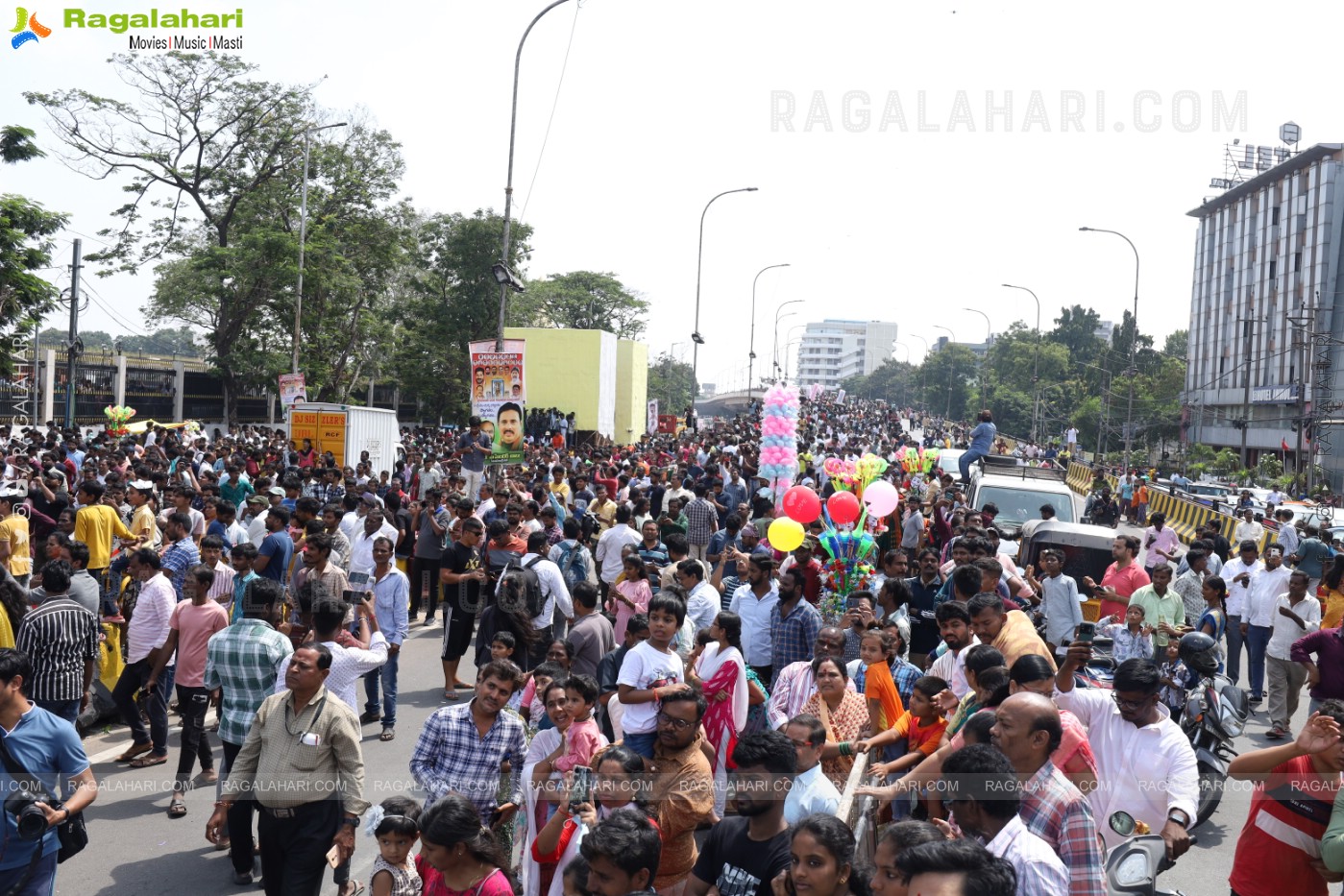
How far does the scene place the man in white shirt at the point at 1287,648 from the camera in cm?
1007

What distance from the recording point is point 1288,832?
483 cm

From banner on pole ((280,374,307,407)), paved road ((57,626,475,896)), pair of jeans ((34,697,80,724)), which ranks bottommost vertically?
paved road ((57,626,475,896))

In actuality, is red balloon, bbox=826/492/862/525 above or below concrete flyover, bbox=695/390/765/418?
below

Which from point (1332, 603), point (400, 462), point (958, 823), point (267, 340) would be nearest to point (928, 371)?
point (267, 340)

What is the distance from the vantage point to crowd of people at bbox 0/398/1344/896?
4.11 meters

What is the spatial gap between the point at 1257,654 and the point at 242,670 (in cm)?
929

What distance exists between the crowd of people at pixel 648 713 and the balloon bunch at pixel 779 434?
881 centimetres

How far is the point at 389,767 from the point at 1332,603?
26.4 feet

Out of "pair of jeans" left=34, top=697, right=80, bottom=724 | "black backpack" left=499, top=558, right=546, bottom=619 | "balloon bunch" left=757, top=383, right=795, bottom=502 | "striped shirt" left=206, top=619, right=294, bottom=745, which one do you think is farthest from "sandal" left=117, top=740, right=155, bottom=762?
"balloon bunch" left=757, top=383, right=795, bottom=502

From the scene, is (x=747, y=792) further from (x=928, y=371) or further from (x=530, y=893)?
Result: (x=928, y=371)

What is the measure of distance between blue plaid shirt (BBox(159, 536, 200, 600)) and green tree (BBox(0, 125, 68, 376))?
12.1 meters

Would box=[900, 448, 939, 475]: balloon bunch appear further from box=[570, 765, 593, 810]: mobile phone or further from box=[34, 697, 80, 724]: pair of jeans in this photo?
box=[570, 765, 593, 810]: mobile phone

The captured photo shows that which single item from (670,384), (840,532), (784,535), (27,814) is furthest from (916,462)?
(670,384)

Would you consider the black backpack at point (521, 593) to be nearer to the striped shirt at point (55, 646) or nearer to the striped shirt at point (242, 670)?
the striped shirt at point (242, 670)
